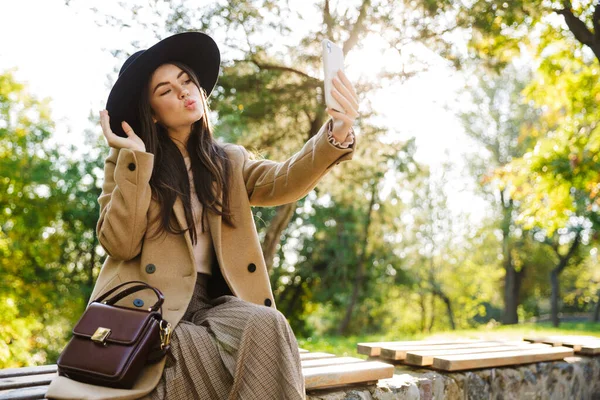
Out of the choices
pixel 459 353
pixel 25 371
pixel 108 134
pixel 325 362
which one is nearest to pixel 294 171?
pixel 108 134

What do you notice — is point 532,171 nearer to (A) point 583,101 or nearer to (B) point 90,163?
(A) point 583,101

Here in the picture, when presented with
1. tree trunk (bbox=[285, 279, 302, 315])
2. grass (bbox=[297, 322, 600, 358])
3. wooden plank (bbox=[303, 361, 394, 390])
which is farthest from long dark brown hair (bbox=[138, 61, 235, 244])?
tree trunk (bbox=[285, 279, 302, 315])

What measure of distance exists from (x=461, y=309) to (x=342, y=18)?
25.0 m

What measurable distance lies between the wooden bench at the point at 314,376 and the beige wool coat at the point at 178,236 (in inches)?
14.7

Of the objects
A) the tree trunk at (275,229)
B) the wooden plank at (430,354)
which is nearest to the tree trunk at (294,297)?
the tree trunk at (275,229)

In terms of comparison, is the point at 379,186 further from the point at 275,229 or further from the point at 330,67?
the point at 330,67

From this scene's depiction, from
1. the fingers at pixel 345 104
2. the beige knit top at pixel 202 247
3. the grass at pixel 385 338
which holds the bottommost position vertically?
the grass at pixel 385 338

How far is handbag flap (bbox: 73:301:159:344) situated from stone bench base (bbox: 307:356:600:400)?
0.94 meters

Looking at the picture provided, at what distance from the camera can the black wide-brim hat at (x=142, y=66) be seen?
93.3 inches

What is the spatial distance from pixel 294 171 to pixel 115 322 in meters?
Answer: 0.96

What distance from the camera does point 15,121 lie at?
15945 mm

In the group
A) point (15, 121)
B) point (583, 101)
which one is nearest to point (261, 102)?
point (583, 101)

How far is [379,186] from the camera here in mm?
16328

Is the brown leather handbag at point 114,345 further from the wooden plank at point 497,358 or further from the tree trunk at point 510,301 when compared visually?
the tree trunk at point 510,301
